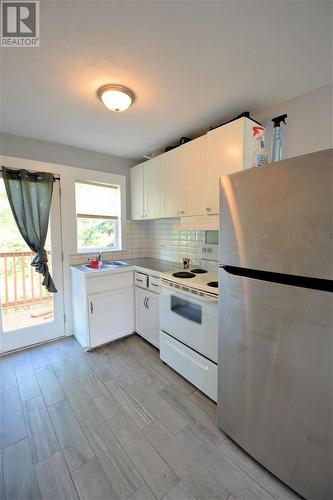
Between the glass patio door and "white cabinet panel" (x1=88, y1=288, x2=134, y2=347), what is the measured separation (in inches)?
23.8

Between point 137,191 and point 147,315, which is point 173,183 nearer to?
point 137,191

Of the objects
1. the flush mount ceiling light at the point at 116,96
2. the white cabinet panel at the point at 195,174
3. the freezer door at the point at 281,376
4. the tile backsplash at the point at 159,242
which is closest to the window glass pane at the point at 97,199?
the tile backsplash at the point at 159,242

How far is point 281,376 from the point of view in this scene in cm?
112

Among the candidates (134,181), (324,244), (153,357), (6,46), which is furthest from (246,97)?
(153,357)

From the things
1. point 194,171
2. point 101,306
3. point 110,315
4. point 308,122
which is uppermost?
point 308,122

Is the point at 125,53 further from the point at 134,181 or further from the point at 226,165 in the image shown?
the point at 134,181

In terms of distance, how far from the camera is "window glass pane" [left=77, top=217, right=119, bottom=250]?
294 centimetres

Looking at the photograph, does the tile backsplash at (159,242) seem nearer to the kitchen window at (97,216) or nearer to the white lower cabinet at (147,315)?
the kitchen window at (97,216)

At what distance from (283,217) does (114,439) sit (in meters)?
1.78

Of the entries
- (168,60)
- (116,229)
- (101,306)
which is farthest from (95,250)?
(168,60)

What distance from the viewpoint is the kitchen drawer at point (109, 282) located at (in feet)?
8.03

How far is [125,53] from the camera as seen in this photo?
4.22ft

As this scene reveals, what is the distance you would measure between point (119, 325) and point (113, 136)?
7.50ft

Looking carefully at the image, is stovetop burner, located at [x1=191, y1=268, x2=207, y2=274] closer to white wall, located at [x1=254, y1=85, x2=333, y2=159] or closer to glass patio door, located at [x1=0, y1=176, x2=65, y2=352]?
white wall, located at [x1=254, y1=85, x2=333, y2=159]
